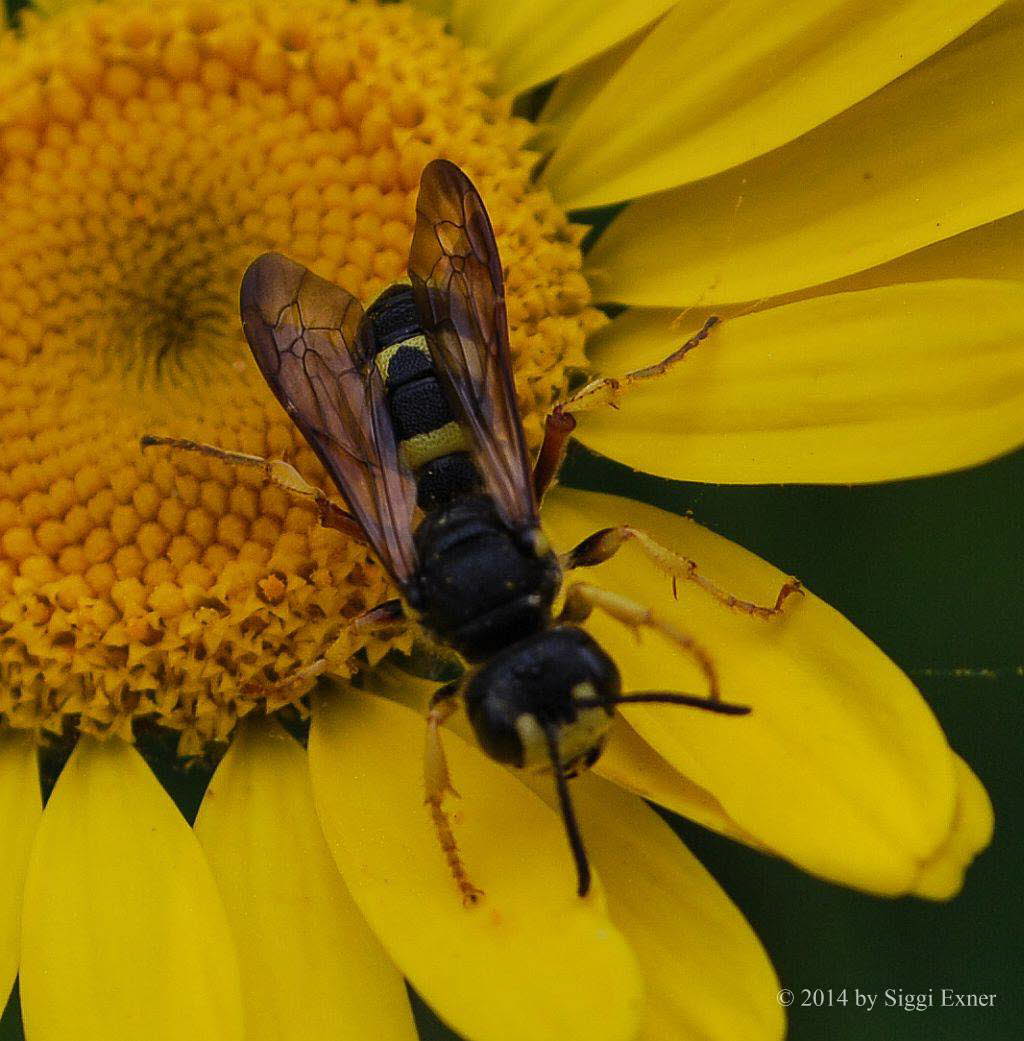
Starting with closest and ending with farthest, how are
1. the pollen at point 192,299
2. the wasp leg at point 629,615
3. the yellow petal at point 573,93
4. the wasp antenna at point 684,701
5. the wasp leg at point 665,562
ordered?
the wasp antenna at point 684,701 → the wasp leg at point 629,615 → the wasp leg at point 665,562 → the pollen at point 192,299 → the yellow petal at point 573,93

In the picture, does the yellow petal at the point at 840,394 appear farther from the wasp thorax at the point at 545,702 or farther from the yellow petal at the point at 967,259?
the wasp thorax at the point at 545,702

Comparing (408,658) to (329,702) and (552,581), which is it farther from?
(552,581)

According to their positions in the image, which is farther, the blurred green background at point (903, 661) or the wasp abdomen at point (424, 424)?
the blurred green background at point (903, 661)

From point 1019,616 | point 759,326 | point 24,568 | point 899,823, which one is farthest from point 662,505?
point 24,568

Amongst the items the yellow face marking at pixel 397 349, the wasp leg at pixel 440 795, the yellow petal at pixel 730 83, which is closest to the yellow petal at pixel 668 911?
the wasp leg at pixel 440 795

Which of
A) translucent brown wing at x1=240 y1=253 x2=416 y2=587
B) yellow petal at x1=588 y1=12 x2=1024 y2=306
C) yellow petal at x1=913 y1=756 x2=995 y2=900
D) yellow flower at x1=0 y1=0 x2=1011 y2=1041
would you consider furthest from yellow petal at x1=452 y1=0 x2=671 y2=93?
yellow petal at x1=913 y1=756 x2=995 y2=900

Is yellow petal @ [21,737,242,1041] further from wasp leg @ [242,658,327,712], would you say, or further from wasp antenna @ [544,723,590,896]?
wasp antenna @ [544,723,590,896]

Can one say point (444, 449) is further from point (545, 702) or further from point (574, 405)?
point (545, 702)
